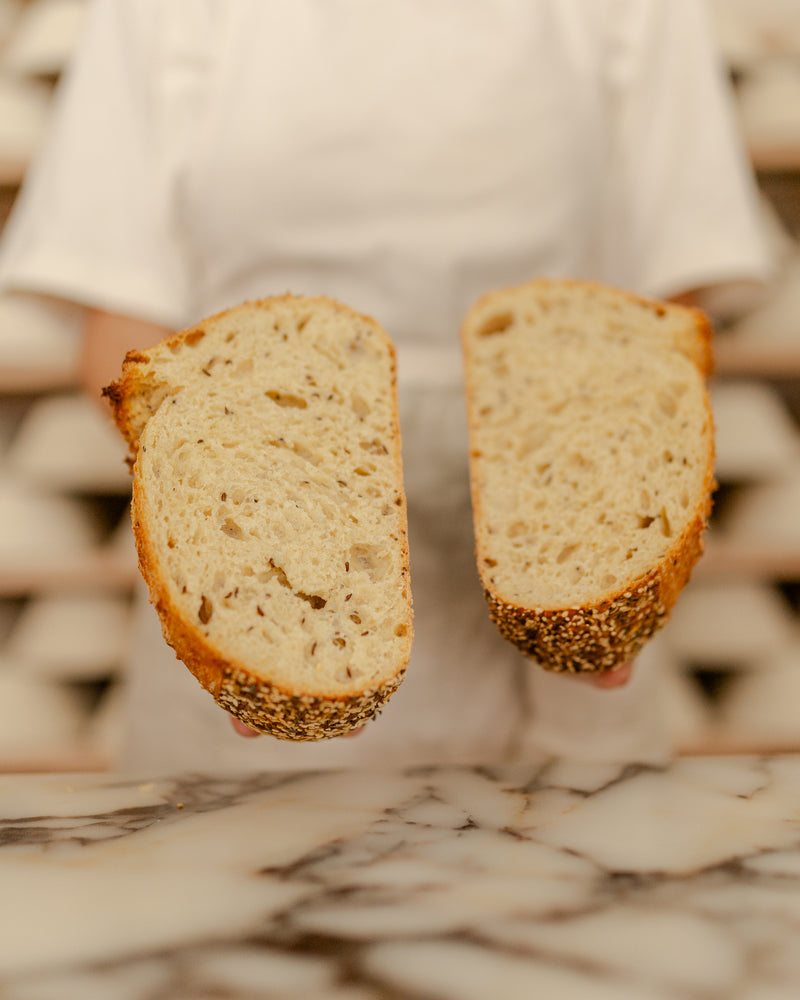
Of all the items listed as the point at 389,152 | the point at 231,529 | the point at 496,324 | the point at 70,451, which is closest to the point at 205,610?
the point at 231,529

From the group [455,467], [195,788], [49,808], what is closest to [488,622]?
[455,467]

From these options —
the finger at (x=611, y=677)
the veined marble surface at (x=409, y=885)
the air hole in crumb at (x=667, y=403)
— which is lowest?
the veined marble surface at (x=409, y=885)

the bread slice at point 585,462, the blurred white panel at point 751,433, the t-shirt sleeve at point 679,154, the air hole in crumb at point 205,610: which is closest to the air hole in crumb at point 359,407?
the bread slice at point 585,462

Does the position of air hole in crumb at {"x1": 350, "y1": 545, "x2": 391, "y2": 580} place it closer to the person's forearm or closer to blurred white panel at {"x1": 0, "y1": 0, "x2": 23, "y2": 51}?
the person's forearm

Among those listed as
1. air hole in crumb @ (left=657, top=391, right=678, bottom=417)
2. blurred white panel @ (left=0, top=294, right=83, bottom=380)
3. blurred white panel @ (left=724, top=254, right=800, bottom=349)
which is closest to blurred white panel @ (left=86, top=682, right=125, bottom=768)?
blurred white panel @ (left=0, top=294, right=83, bottom=380)

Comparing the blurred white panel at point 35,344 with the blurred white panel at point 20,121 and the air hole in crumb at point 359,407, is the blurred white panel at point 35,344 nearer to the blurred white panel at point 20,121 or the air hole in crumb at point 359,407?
the blurred white panel at point 20,121

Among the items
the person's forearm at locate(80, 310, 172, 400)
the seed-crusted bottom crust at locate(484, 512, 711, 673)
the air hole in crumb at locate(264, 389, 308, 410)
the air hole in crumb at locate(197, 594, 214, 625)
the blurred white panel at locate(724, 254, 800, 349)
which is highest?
the blurred white panel at locate(724, 254, 800, 349)

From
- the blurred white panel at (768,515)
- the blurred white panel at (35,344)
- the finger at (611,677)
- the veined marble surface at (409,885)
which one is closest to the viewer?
the veined marble surface at (409,885)
